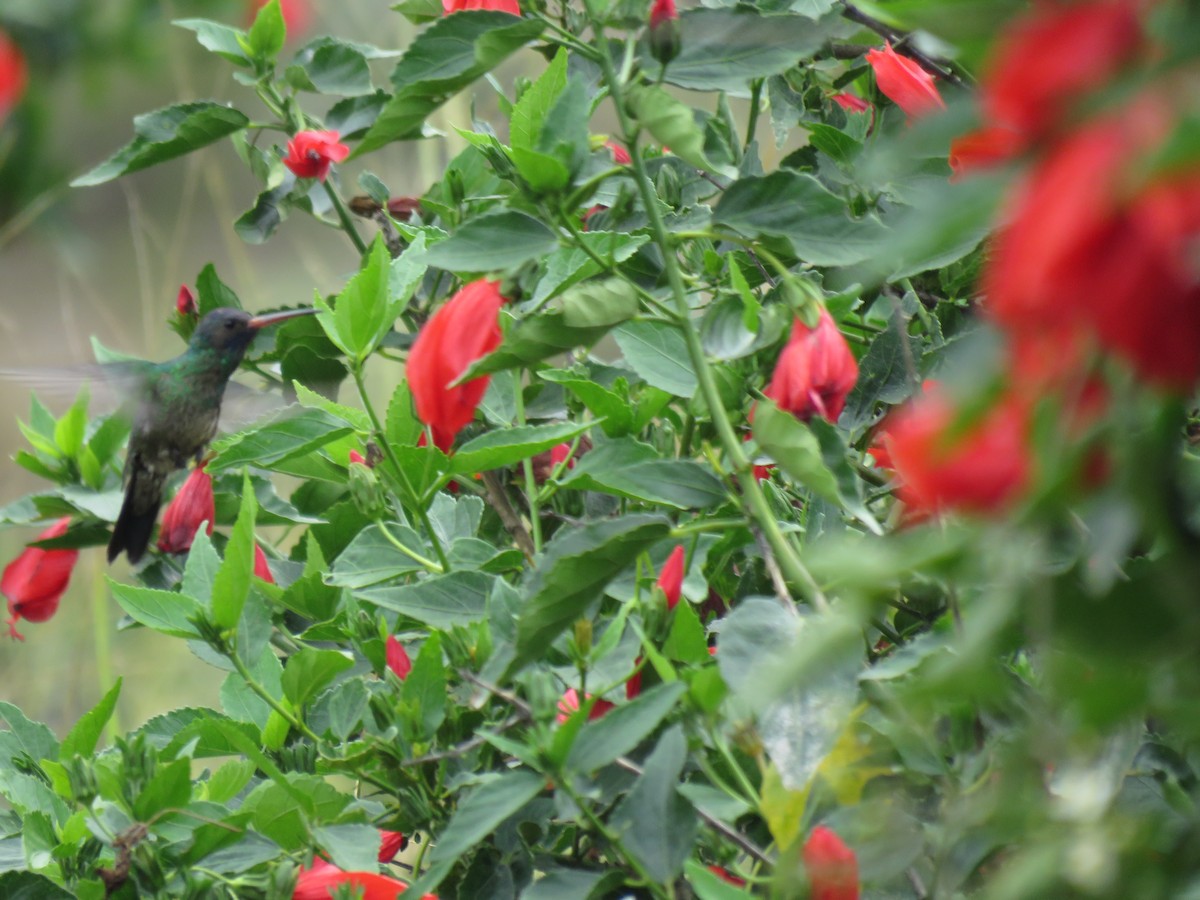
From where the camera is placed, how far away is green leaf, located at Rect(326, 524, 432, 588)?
2.49ft

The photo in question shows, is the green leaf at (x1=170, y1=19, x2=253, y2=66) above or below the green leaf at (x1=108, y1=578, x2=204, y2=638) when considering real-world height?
above

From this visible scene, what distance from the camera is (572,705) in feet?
2.11

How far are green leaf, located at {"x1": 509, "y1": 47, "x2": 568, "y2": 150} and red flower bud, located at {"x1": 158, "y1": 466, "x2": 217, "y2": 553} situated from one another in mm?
437

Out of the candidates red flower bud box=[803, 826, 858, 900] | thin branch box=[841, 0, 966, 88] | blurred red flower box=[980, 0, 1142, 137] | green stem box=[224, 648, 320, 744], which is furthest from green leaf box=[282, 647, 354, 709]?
blurred red flower box=[980, 0, 1142, 137]

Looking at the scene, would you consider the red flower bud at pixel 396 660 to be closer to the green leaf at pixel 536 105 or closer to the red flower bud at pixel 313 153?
the green leaf at pixel 536 105

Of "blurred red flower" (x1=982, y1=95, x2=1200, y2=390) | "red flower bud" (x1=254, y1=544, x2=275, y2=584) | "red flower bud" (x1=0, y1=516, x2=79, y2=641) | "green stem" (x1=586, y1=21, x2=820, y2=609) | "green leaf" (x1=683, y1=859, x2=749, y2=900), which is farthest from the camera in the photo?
"red flower bud" (x1=0, y1=516, x2=79, y2=641)

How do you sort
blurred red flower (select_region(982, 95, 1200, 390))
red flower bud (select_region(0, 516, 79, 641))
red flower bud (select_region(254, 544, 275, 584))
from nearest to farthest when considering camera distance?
blurred red flower (select_region(982, 95, 1200, 390)), red flower bud (select_region(254, 544, 275, 584)), red flower bud (select_region(0, 516, 79, 641))

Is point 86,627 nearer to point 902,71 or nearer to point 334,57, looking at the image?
point 334,57

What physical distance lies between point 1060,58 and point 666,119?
332mm

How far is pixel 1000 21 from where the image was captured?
0.27m

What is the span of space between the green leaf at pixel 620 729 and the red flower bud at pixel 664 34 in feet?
0.88

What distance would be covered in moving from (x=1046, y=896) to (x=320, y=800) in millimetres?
466

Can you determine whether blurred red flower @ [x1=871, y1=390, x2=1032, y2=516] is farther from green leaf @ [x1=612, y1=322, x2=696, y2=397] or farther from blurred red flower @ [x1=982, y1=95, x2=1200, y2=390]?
green leaf @ [x1=612, y1=322, x2=696, y2=397]

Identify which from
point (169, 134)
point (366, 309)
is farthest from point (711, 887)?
point (169, 134)
